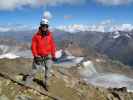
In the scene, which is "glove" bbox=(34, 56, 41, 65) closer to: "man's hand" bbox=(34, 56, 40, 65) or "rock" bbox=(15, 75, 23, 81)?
"man's hand" bbox=(34, 56, 40, 65)

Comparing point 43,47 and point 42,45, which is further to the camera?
point 43,47

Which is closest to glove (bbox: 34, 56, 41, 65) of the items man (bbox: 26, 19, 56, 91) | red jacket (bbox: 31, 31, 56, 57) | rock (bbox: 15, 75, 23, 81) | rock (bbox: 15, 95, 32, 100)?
man (bbox: 26, 19, 56, 91)

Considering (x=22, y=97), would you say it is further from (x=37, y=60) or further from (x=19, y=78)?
(x=19, y=78)

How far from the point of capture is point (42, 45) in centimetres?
2234

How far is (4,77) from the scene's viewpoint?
A: 24.5 m

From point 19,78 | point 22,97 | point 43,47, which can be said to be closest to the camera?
point 43,47

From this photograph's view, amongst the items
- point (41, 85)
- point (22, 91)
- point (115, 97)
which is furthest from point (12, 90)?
point (115, 97)

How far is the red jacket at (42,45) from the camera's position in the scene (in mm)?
22047

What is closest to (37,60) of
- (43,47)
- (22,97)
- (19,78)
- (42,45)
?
(43,47)

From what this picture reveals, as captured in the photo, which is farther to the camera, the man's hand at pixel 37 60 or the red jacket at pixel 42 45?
the man's hand at pixel 37 60

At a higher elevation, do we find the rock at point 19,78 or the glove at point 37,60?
the glove at point 37,60

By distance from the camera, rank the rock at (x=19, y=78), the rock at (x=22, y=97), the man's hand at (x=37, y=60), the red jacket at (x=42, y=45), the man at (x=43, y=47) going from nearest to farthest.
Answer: the man at (x=43, y=47), the red jacket at (x=42, y=45), the rock at (x=22, y=97), the man's hand at (x=37, y=60), the rock at (x=19, y=78)

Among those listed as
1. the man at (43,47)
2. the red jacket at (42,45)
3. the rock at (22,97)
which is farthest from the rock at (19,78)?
the red jacket at (42,45)

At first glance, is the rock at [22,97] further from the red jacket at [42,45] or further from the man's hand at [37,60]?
the red jacket at [42,45]
